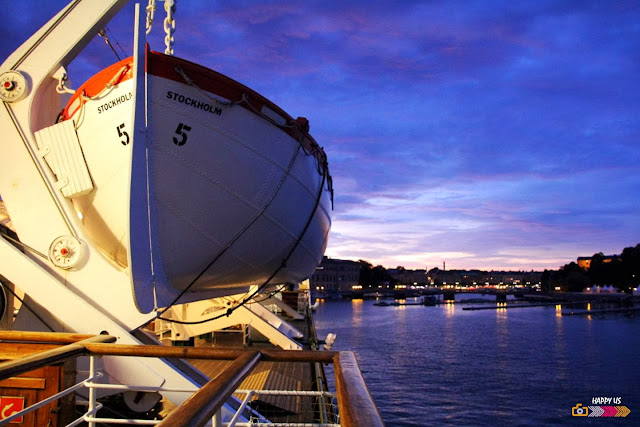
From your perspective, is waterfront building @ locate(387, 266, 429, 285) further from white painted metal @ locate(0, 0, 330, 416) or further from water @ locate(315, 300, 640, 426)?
white painted metal @ locate(0, 0, 330, 416)

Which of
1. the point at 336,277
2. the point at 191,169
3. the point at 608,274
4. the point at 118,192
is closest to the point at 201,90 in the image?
the point at 191,169

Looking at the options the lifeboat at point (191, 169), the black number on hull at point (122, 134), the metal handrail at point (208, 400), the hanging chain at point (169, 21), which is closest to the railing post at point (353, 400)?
the metal handrail at point (208, 400)

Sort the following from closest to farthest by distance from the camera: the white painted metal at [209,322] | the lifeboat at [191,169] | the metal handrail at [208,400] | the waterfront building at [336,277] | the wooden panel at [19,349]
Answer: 1. the metal handrail at [208,400]
2. the wooden panel at [19,349]
3. the lifeboat at [191,169]
4. the white painted metal at [209,322]
5. the waterfront building at [336,277]

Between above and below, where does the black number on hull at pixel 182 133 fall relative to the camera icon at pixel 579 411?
above

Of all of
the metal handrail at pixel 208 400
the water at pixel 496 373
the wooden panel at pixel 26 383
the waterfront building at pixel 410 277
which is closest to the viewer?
the metal handrail at pixel 208 400

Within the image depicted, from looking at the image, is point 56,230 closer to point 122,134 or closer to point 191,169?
point 122,134

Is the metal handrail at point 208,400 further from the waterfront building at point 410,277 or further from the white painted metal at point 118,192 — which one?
the waterfront building at point 410,277

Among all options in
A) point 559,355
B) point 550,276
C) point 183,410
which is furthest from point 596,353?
point 550,276

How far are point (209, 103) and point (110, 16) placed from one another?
1.51 m

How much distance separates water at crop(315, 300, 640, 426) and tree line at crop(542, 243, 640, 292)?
164ft

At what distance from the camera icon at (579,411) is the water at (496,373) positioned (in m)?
0.19

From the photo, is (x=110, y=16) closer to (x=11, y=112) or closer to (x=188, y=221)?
(x=11, y=112)

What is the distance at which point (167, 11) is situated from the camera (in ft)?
15.7

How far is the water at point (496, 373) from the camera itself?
1884cm
